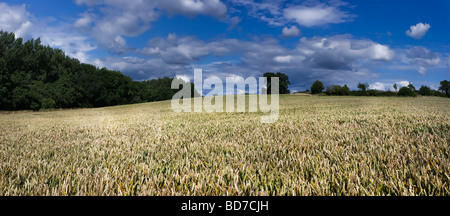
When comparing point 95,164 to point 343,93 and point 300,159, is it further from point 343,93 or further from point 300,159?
point 343,93

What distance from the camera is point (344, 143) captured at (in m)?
3.14

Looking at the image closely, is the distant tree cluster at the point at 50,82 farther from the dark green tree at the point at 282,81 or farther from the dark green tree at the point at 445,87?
the dark green tree at the point at 445,87

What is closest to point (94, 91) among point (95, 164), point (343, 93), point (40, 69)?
point (40, 69)

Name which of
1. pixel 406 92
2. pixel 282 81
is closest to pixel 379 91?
pixel 406 92

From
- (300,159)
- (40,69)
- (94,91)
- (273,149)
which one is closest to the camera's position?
(300,159)

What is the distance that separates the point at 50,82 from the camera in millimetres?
48469

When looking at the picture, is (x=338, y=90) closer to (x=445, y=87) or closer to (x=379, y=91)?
(x=379, y=91)

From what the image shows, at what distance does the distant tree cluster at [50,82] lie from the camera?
3703cm

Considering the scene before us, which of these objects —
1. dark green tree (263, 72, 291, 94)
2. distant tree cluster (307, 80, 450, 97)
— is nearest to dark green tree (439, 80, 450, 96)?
distant tree cluster (307, 80, 450, 97)

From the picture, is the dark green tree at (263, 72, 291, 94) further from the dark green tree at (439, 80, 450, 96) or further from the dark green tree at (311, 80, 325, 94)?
the dark green tree at (439, 80, 450, 96)

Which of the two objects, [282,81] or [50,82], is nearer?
[50,82]

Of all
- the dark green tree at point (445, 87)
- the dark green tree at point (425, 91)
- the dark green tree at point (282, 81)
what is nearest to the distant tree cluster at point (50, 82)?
the dark green tree at point (282, 81)

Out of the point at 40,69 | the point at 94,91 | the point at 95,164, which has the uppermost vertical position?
the point at 40,69
